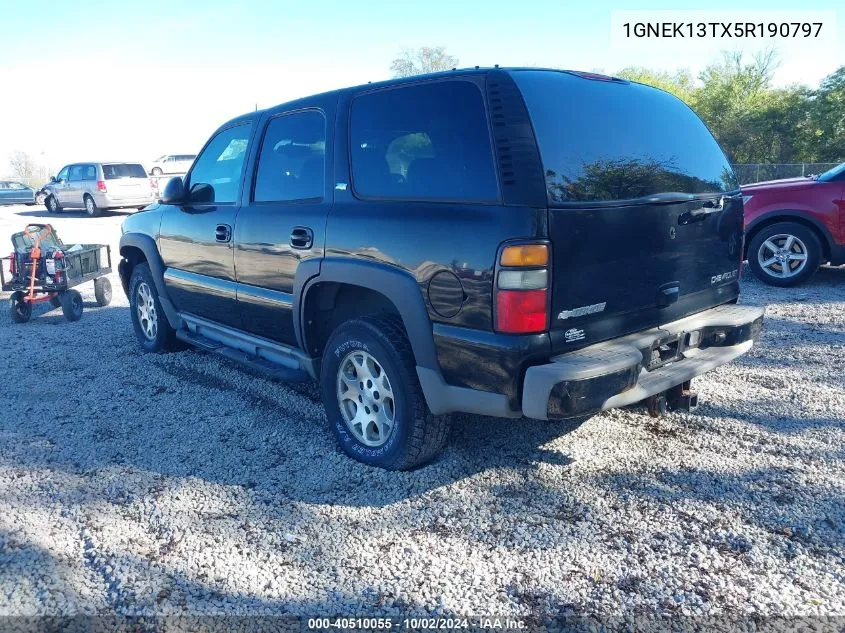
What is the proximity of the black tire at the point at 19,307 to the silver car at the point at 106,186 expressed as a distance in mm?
14178

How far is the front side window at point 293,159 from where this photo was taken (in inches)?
153

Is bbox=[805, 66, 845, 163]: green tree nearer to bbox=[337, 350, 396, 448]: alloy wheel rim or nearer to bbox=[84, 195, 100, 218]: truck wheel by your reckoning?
bbox=[84, 195, 100, 218]: truck wheel

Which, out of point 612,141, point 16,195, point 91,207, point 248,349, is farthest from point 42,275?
point 16,195

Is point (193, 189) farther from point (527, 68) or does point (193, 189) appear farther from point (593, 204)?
point (593, 204)

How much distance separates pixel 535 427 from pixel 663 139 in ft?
5.89

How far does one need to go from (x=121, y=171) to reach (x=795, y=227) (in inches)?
744

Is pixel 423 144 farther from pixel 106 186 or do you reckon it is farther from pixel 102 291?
pixel 106 186

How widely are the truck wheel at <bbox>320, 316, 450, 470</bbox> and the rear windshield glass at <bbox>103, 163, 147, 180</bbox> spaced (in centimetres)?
1921

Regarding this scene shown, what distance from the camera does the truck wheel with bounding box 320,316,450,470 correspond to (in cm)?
332

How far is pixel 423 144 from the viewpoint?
3.27m

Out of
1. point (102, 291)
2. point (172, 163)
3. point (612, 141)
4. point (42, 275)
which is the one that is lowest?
point (102, 291)

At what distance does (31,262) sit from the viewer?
7.32 m

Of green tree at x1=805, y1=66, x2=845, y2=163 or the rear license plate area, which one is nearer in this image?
the rear license plate area

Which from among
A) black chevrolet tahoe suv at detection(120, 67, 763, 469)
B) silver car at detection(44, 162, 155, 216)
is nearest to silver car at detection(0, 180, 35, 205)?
silver car at detection(44, 162, 155, 216)
